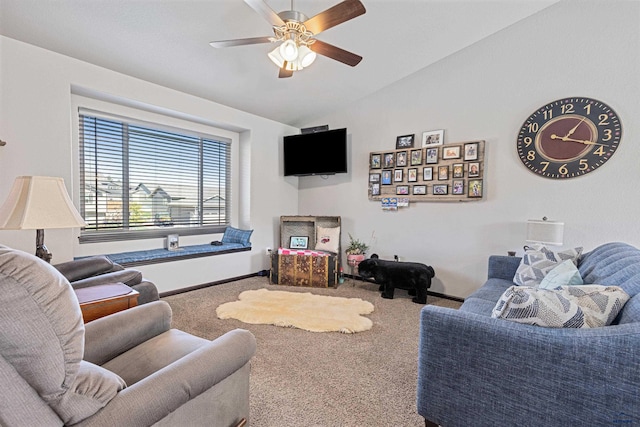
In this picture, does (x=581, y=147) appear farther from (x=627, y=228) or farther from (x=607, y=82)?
(x=627, y=228)

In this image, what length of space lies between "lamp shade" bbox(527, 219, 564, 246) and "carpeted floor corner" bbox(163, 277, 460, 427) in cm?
139

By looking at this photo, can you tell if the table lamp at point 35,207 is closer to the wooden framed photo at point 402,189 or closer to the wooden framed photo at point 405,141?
the wooden framed photo at point 402,189

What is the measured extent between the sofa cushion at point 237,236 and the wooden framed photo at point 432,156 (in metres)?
2.75

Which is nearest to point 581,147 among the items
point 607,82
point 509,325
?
point 607,82

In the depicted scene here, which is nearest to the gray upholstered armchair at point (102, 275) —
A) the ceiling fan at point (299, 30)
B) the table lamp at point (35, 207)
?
the table lamp at point (35, 207)

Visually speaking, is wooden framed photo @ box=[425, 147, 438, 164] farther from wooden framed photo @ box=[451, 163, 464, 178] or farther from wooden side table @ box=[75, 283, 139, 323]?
→ wooden side table @ box=[75, 283, 139, 323]

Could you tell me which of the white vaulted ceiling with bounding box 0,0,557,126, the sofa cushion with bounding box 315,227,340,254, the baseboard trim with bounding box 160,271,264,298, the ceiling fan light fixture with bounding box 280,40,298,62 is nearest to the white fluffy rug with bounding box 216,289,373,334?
the baseboard trim with bounding box 160,271,264,298

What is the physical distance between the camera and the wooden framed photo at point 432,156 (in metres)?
3.83

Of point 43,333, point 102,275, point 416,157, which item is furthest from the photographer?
point 416,157

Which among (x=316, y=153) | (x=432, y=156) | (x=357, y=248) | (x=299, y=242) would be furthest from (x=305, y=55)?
(x=299, y=242)

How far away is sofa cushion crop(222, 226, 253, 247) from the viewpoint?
4.61 m

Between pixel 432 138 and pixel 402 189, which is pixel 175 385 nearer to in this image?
pixel 402 189

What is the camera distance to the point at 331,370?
2.12m

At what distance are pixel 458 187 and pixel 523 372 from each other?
276cm
